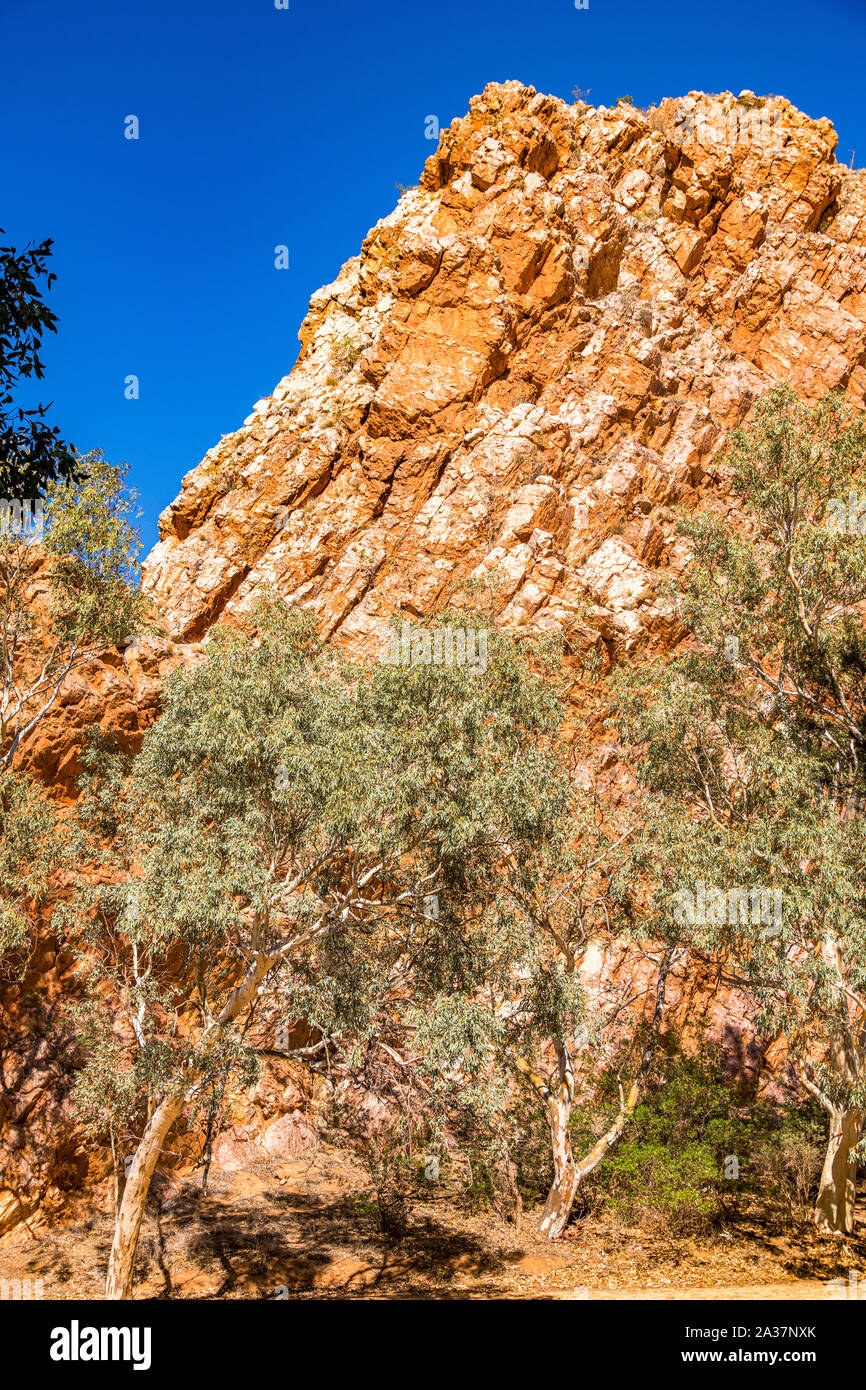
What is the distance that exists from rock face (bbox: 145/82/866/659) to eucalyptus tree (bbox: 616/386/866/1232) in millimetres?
8007

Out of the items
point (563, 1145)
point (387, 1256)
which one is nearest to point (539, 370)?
point (563, 1145)

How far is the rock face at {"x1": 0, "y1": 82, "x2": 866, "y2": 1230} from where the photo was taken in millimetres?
29188

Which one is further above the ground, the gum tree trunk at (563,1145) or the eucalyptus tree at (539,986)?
the eucalyptus tree at (539,986)

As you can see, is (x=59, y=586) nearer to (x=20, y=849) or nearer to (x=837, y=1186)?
(x=20, y=849)

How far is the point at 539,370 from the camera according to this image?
110 feet

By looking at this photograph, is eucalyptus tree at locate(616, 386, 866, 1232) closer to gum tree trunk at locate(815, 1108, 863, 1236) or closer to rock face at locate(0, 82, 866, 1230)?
gum tree trunk at locate(815, 1108, 863, 1236)

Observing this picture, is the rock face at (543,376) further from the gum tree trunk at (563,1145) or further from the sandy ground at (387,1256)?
the gum tree trunk at (563,1145)

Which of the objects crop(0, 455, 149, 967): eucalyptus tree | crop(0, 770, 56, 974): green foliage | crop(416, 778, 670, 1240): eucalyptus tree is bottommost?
crop(416, 778, 670, 1240): eucalyptus tree

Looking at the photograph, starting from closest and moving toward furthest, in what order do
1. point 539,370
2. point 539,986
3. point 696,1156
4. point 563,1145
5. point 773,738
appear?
point 539,986 < point 563,1145 < point 696,1156 < point 773,738 < point 539,370

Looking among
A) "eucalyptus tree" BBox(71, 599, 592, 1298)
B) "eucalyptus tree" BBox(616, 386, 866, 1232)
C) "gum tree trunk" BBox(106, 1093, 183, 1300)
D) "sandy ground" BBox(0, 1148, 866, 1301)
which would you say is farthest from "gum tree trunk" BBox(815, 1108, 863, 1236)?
"gum tree trunk" BBox(106, 1093, 183, 1300)

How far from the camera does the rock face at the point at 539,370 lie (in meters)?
29.5

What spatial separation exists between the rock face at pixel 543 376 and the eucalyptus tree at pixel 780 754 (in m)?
5.01

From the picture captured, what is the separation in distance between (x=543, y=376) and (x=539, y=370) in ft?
0.90

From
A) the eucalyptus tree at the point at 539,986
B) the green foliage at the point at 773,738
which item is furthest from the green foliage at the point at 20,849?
the green foliage at the point at 773,738
